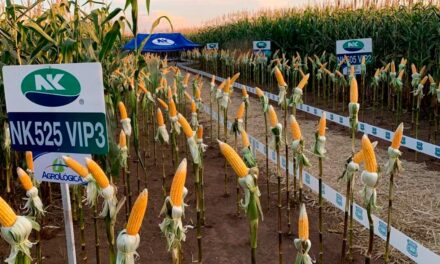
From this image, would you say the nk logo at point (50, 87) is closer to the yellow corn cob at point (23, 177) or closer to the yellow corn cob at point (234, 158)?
the yellow corn cob at point (23, 177)

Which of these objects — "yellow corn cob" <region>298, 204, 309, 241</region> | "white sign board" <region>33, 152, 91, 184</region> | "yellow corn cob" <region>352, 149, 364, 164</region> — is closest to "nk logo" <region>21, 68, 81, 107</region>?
"white sign board" <region>33, 152, 91, 184</region>

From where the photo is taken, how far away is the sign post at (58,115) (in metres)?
2.49

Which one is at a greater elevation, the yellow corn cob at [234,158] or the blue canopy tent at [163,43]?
the yellow corn cob at [234,158]

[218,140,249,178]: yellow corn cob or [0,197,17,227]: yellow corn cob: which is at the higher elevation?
[218,140,249,178]: yellow corn cob

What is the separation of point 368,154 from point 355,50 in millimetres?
7545

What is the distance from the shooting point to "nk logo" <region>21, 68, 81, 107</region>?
2547 millimetres

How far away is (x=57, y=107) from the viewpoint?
2.59 m

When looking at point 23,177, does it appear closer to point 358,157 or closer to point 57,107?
point 57,107

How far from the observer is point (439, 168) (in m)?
5.95

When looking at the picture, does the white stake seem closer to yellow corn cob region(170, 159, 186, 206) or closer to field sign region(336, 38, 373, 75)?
yellow corn cob region(170, 159, 186, 206)

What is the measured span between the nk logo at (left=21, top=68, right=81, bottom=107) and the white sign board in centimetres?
31

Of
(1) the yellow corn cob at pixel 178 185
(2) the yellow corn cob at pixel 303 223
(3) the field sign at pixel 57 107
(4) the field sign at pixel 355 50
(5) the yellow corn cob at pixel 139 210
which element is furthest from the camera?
(4) the field sign at pixel 355 50

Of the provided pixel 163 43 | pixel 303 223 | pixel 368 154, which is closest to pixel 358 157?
pixel 368 154

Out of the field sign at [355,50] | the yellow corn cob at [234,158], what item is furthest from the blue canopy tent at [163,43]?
the yellow corn cob at [234,158]
